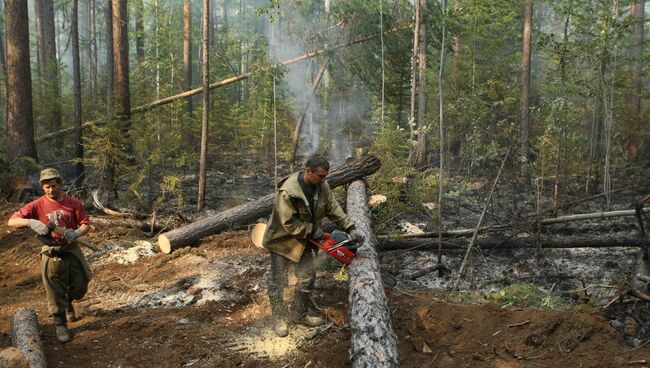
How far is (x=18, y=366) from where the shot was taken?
408 cm

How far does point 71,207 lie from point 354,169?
5.56 metres

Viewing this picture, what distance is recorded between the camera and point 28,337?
15.3 ft

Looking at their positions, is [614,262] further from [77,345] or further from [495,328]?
[77,345]

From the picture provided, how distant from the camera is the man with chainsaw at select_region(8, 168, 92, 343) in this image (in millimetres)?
5039

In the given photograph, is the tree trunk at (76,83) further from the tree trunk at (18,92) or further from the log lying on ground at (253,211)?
the log lying on ground at (253,211)

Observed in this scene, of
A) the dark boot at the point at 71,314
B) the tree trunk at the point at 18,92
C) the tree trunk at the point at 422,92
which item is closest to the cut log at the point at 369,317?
the dark boot at the point at 71,314

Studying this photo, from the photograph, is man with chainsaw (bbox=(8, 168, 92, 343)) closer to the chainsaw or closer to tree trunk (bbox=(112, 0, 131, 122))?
the chainsaw

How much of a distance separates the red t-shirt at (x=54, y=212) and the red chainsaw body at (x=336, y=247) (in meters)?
2.85

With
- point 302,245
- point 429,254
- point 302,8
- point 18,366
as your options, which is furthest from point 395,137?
point 302,8

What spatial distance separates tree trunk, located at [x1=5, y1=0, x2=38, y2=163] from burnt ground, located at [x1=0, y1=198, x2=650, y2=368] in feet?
12.3

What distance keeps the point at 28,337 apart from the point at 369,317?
359cm

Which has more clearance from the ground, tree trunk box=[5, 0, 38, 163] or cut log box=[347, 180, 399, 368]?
tree trunk box=[5, 0, 38, 163]

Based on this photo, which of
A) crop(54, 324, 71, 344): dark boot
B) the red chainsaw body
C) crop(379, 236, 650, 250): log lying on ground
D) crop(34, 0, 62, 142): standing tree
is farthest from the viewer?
crop(34, 0, 62, 142): standing tree

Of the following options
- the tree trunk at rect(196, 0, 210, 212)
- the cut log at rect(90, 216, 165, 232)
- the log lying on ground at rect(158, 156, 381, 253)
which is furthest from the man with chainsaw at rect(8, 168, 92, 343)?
the tree trunk at rect(196, 0, 210, 212)
